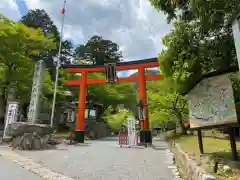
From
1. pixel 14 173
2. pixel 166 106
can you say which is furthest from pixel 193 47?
pixel 166 106

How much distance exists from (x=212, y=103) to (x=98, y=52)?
31.3 metres

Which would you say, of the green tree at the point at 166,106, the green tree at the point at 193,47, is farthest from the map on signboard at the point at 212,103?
the green tree at the point at 166,106

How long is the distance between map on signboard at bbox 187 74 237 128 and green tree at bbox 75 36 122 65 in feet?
97.9

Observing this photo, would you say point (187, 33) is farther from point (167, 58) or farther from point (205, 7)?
point (205, 7)

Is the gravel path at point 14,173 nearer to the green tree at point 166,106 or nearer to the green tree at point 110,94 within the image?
the green tree at point 166,106

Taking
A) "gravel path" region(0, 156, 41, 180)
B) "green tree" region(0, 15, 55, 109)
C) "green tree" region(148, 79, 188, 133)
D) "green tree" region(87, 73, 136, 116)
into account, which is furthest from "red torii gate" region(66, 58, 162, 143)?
"gravel path" region(0, 156, 41, 180)

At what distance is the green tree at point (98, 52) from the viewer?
34875 millimetres

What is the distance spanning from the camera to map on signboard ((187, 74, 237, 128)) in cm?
440

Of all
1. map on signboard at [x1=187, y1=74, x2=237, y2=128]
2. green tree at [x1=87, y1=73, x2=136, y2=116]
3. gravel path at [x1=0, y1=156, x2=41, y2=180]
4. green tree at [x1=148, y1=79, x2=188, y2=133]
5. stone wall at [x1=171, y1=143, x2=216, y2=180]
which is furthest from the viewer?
green tree at [x1=87, y1=73, x2=136, y2=116]

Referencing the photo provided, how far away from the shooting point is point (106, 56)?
35.2 meters

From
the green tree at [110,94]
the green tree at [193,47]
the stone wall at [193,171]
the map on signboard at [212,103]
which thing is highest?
the green tree at [110,94]

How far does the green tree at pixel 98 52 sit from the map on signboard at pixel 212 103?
2985 centimetres

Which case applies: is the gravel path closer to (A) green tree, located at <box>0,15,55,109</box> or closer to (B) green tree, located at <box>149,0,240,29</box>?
(B) green tree, located at <box>149,0,240,29</box>

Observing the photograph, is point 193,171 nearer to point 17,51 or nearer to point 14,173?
point 14,173
